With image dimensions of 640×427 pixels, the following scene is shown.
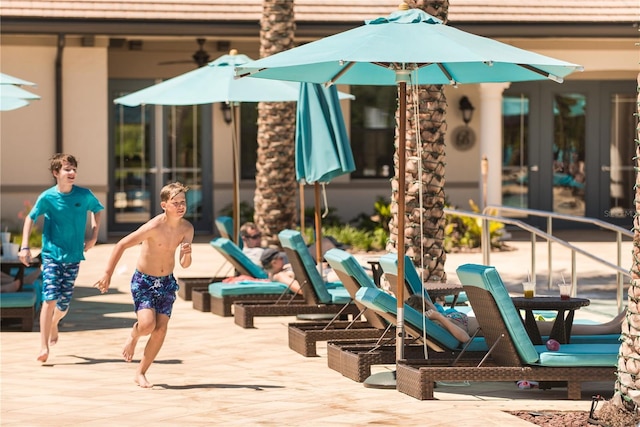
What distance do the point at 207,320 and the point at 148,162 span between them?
11.0m

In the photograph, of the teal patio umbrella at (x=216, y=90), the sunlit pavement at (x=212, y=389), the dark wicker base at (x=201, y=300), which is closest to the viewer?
the sunlit pavement at (x=212, y=389)

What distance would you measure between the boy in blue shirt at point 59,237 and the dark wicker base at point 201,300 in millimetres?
3348

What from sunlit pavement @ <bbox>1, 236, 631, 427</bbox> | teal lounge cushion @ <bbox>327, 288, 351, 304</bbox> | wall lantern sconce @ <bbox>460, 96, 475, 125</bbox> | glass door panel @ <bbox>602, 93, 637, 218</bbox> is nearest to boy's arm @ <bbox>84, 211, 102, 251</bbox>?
sunlit pavement @ <bbox>1, 236, 631, 427</bbox>

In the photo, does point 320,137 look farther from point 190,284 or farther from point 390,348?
point 390,348

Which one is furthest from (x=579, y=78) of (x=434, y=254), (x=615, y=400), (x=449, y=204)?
(x=615, y=400)

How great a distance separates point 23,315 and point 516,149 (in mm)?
14691

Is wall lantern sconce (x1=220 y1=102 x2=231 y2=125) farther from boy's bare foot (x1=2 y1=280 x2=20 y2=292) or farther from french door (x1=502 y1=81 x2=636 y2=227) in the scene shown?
boy's bare foot (x1=2 y1=280 x2=20 y2=292)

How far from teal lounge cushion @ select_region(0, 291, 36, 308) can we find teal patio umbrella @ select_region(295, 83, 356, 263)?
3.11 m

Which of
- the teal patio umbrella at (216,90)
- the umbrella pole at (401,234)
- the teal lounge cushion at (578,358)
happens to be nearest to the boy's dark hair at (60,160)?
the umbrella pole at (401,234)

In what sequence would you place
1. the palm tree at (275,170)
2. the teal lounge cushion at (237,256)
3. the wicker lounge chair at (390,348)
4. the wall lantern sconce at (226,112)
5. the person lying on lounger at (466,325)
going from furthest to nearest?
→ the wall lantern sconce at (226,112) < the palm tree at (275,170) < the teal lounge cushion at (237,256) < the person lying on lounger at (466,325) < the wicker lounge chair at (390,348)

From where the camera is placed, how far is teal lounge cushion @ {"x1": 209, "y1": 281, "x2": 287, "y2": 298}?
13148mm

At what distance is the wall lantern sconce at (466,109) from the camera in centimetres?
2425

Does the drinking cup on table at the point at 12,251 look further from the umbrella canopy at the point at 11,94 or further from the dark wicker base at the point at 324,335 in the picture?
the dark wicker base at the point at 324,335

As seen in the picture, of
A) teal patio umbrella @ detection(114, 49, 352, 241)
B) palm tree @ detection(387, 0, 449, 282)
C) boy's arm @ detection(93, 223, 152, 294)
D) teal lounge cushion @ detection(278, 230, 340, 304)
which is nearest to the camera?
boy's arm @ detection(93, 223, 152, 294)
